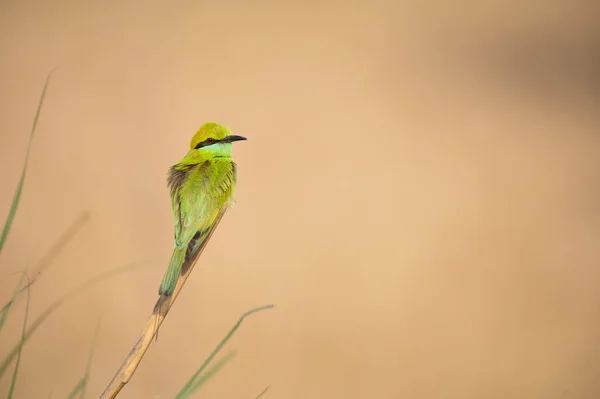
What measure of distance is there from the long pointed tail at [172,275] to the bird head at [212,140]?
482 mm

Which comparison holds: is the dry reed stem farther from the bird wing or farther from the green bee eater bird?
the bird wing

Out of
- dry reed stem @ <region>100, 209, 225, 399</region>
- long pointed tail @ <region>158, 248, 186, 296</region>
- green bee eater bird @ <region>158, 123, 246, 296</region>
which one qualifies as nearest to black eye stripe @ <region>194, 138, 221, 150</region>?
green bee eater bird @ <region>158, 123, 246, 296</region>

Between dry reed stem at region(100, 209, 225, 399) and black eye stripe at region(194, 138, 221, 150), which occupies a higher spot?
black eye stripe at region(194, 138, 221, 150)

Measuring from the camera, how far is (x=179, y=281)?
842 mm

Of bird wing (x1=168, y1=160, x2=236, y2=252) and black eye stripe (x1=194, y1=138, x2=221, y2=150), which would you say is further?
black eye stripe (x1=194, y1=138, x2=221, y2=150)

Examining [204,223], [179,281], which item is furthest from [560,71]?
[179,281]

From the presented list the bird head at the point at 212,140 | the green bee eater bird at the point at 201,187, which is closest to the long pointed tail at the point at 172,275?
the green bee eater bird at the point at 201,187

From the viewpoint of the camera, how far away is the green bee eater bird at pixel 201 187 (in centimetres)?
109

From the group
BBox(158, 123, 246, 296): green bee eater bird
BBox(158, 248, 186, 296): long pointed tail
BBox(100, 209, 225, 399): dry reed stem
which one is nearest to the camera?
BBox(100, 209, 225, 399): dry reed stem

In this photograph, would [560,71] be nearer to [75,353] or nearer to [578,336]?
[578,336]

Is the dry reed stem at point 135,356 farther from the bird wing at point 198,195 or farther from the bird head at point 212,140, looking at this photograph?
the bird head at point 212,140

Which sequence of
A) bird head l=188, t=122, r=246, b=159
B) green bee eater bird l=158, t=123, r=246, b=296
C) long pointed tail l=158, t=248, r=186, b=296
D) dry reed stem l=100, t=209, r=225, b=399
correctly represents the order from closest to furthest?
dry reed stem l=100, t=209, r=225, b=399
long pointed tail l=158, t=248, r=186, b=296
green bee eater bird l=158, t=123, r=246, b=296
bird head l=188, t=122, r=246, b=159

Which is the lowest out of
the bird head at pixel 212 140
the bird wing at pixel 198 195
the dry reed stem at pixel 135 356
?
the dry reed stem at pixel 135 356

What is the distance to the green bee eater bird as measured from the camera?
1092mm
